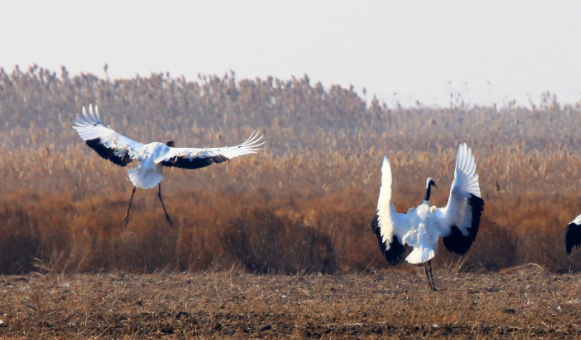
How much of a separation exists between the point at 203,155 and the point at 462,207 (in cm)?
358

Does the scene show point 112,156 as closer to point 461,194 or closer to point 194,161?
point 194,161

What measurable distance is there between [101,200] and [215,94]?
26281mm

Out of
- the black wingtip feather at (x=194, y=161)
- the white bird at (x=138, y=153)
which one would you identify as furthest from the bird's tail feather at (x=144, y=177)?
the black wingtip feather at (x=194, y=161)

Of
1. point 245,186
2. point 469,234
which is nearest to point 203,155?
point 469,234

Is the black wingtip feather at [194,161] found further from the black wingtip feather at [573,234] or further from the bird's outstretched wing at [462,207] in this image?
the black wingtip feather at [573,234]

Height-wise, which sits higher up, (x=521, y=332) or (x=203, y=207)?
(x=203, y=207)

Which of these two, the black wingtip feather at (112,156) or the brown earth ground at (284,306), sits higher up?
the black wingtip feather at (112,156)

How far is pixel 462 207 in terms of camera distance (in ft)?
25.9

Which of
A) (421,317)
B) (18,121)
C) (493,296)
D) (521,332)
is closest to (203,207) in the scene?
(493,296)

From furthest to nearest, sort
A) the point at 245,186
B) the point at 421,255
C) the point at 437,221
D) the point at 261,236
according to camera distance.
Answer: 1. the point at 245,186
2. the point at 261,236
3. the point at 437,221
4. the point at 421,255

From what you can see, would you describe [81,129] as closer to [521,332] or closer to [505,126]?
[521,332]

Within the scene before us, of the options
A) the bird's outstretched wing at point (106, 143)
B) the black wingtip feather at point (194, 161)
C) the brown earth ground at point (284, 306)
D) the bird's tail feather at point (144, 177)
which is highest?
the bird's outstretched wing at point (106, 143)

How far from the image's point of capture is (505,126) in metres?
39.9

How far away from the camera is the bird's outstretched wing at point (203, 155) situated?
9219mm
